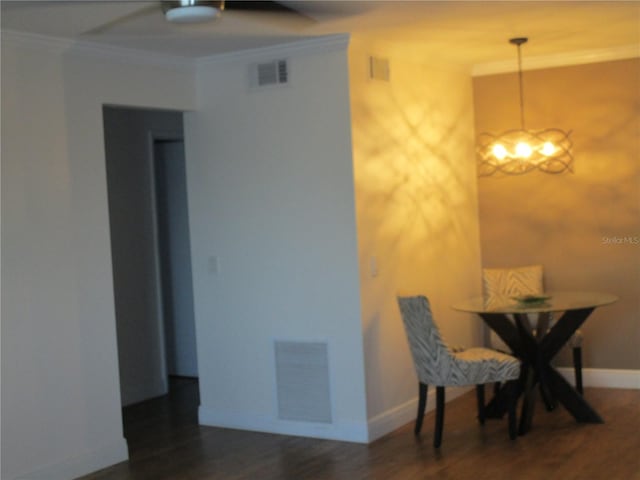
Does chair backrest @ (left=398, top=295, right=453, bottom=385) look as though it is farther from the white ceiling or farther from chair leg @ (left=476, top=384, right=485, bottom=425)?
the white ceiling

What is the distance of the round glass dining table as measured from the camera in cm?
541

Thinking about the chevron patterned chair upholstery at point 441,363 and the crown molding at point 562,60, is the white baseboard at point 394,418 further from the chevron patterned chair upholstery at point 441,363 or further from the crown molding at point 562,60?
the crown molding at point 562,60

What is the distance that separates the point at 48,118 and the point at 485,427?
10.5 ft

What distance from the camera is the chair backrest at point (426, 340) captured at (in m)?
5.15

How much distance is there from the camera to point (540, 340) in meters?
5.59

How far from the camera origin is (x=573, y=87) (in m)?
6.54

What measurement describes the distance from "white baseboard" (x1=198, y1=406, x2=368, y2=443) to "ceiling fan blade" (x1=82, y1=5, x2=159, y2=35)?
2600 mm

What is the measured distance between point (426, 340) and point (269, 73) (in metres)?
1.92

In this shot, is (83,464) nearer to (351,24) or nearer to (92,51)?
(92,51)

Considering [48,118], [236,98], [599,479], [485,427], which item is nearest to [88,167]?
[48,118]

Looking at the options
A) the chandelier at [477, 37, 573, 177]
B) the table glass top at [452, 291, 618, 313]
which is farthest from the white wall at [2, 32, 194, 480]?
the chandelier at [477, 37, 573, 177]

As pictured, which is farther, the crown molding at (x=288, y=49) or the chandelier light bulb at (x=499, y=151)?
the chandelier light bulb at (x=499, y=151)

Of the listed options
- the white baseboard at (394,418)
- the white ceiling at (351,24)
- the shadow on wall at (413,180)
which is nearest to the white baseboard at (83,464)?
the white baseboard at (394,418)

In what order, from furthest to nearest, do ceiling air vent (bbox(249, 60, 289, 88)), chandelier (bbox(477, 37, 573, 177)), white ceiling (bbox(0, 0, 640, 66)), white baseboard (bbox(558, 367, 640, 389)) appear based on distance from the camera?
white baseboard (bbox(558, 367, 640, 389))
chandelier (bbox(477, 37, 573, 177))
ceiling air vent (bbox(249, 60, 289, 88))
white ceiling (bbox(0, 0, 640, 66))
